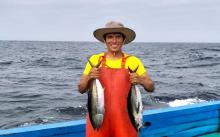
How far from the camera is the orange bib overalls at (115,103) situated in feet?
15.2

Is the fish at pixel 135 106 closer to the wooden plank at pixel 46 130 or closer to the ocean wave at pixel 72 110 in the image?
the wooden plank at pixel 46 130

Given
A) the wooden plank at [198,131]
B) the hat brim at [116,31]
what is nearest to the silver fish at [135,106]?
the hat brim at [116,31]

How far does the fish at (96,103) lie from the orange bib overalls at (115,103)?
0.21 m

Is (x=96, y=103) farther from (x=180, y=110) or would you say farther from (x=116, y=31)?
(x=180, y=110)

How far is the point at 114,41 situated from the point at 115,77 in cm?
39

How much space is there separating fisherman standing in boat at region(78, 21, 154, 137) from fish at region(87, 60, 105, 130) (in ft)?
0.39

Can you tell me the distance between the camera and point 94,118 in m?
4.40

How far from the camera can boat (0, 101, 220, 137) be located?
18.9ft

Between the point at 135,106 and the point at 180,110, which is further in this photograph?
the point at 180,110

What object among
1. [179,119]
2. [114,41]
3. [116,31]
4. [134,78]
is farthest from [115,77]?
[179,119]

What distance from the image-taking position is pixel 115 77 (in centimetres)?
463

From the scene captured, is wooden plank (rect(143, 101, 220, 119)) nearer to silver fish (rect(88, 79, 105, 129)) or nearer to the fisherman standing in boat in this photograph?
the fisherman standing in boat

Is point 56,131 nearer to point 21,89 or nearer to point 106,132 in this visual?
point 106,132

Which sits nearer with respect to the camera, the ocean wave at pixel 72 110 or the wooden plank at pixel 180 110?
the wooden plank at pixel 180 110
